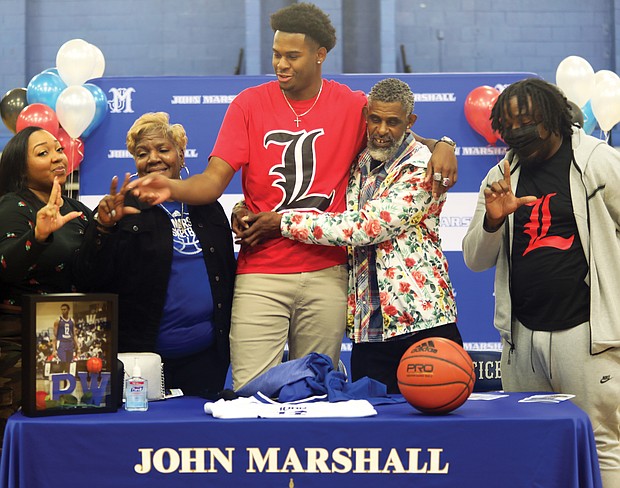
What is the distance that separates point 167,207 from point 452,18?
7015mm

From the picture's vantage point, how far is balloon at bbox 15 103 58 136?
5844 mm

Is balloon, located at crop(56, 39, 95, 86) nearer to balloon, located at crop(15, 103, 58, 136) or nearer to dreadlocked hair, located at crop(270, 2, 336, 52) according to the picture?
balloon, located at crop(15, 103, 58, 136)

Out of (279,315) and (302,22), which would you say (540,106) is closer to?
(302,22)

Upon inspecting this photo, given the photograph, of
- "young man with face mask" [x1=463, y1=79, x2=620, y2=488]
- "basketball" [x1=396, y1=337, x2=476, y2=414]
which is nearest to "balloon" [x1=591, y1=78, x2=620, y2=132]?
"young man with face mask" [x1=463, y1=79, x2=620, y2=488]

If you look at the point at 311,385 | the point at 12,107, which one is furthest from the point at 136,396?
the point at 12,107

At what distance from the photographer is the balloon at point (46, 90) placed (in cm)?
633

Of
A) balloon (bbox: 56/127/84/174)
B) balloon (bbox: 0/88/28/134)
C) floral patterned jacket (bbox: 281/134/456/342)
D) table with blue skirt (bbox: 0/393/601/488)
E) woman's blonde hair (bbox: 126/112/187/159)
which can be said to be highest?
balloon (bbox: 0/88/28/134)

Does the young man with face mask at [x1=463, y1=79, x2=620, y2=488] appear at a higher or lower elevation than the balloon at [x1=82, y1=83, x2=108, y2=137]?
lower

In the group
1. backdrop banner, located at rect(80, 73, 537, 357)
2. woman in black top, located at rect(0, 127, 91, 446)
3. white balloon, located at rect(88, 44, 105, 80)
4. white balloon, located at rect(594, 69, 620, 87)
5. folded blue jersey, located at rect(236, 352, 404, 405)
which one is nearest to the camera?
folded blue jersey, located at rect(236, 352, 404, 405)

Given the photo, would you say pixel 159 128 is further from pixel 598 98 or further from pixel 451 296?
pixel 598 98

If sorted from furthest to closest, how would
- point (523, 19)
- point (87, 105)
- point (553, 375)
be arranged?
point (523, 19), point (87, 105), point (553, 375)

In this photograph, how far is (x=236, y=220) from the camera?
2.98 m

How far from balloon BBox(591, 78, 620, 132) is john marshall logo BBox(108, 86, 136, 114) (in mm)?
3222

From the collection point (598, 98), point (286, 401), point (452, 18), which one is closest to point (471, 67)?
point (452, 18)
